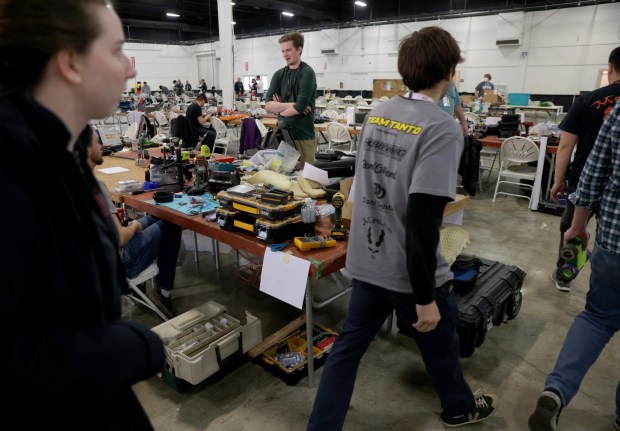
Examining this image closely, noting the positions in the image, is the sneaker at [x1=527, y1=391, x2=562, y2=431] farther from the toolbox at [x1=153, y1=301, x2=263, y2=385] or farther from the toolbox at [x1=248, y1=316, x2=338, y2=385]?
the toolbox at [x1=153, y1=301, x2=263, y2=385]

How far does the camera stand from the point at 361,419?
1877 mm

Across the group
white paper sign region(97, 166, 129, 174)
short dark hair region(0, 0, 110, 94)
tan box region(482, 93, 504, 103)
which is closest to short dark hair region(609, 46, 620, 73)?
short dark hair region(0, 0, 110, 94)

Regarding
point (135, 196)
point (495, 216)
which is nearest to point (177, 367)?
point (135, 196)

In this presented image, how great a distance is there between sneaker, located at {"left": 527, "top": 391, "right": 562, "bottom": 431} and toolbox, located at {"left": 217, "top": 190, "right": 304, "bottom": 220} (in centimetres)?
126

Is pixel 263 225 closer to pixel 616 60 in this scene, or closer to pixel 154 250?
pixel 154 250

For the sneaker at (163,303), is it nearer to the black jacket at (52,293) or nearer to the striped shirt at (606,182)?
the black jacket at (52,293)

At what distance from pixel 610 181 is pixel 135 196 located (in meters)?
2.45

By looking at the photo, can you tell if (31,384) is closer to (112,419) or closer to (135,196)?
(112,419)

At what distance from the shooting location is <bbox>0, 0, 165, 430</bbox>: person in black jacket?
515 mm

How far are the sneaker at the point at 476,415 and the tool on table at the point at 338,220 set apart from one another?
876 mm

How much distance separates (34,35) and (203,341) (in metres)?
1.78

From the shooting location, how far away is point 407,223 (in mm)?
1246

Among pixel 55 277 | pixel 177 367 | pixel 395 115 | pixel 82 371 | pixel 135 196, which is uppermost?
pixel 395 115

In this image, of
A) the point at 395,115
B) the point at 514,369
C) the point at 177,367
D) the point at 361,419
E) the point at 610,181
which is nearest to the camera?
the point at 395,115
